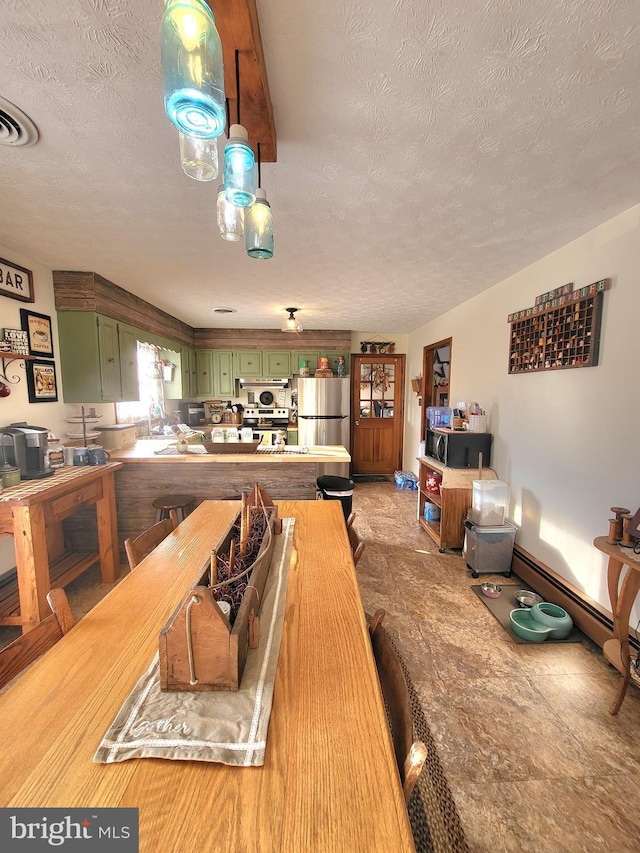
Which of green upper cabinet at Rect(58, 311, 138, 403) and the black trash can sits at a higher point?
green upper cabinet at Rect(58, 311, 138, 403)

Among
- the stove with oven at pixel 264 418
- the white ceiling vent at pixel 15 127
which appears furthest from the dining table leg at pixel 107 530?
the stove with oven at pixel 264 418

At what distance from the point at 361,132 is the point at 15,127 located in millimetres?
1264

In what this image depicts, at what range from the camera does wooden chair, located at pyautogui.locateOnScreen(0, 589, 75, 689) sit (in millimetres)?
826

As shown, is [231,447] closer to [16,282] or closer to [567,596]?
[16,282]

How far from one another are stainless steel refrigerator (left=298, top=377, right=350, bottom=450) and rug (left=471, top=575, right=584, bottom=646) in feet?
10.1

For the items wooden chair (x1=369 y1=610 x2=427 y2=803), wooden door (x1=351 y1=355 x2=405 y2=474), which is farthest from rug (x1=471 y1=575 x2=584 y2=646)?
wooden door (x1=351 y1=355 x2=405 y2=474)

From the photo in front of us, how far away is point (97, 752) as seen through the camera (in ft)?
2.10

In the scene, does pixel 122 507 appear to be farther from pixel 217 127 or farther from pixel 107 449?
pixel 217 127

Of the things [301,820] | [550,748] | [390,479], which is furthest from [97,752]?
[390,479]

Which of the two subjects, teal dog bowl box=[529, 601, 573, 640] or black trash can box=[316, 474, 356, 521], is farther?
black trash can box=[316, 474, 356, 521]

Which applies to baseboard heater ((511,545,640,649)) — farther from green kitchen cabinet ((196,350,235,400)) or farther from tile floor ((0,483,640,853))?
green kitchen cabinet ((196,350,235,400))

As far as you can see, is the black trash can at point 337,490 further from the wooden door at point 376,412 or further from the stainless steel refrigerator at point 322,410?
the wooden door at point 376,412

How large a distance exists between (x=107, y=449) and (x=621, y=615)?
3.87 meters

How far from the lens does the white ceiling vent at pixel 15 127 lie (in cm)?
117
